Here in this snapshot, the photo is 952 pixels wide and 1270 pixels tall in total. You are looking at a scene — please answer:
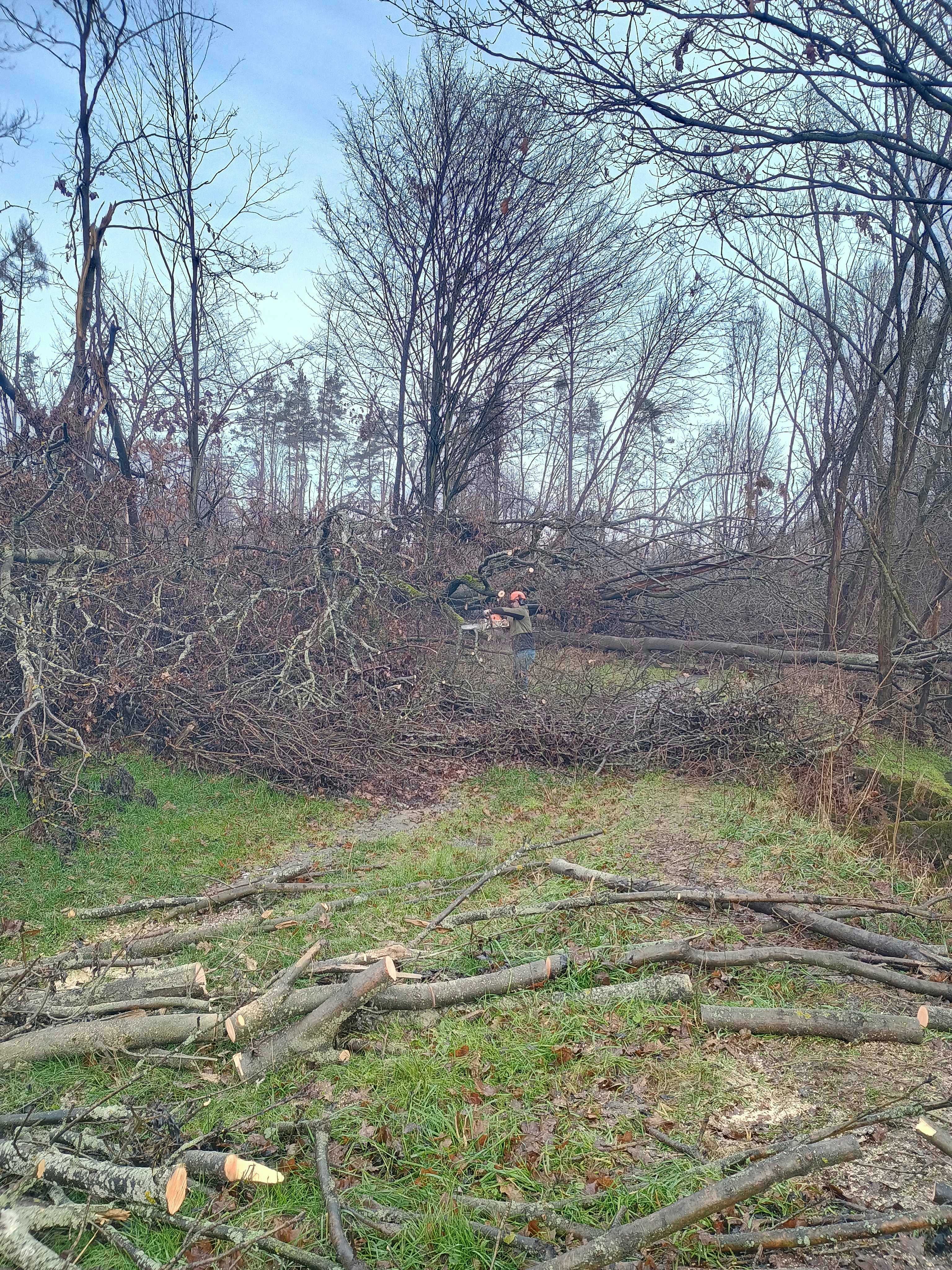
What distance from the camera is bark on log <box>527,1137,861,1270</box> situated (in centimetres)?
210

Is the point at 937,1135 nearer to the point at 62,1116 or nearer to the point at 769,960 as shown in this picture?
the point at 769,960

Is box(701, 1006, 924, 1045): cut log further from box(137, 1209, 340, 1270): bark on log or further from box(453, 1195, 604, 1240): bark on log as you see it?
box(137, 1209, 340, 1270): bark on log

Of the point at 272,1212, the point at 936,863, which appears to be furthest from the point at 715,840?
the point at 272,1212

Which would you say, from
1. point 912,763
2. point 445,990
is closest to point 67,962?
point 445,990

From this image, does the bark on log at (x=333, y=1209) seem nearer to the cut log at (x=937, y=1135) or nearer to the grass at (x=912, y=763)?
the cut log at (x=937, y=1135)

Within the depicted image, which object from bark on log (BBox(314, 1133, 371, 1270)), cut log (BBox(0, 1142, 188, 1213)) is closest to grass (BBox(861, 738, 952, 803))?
bark on log (BBox(314, 1133, 371, 1270))

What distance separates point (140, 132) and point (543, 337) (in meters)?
8.01

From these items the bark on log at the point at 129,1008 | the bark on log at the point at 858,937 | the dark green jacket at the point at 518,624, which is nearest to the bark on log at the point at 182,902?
the bark on log at the point at 129,1008

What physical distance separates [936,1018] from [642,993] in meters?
1.30

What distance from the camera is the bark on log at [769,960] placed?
3.88m

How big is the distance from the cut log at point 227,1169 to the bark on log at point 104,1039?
0.77 metres

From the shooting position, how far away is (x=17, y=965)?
4.52 metres

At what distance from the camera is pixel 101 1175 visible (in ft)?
8.44

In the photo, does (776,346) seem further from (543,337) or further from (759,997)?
(759,997)
